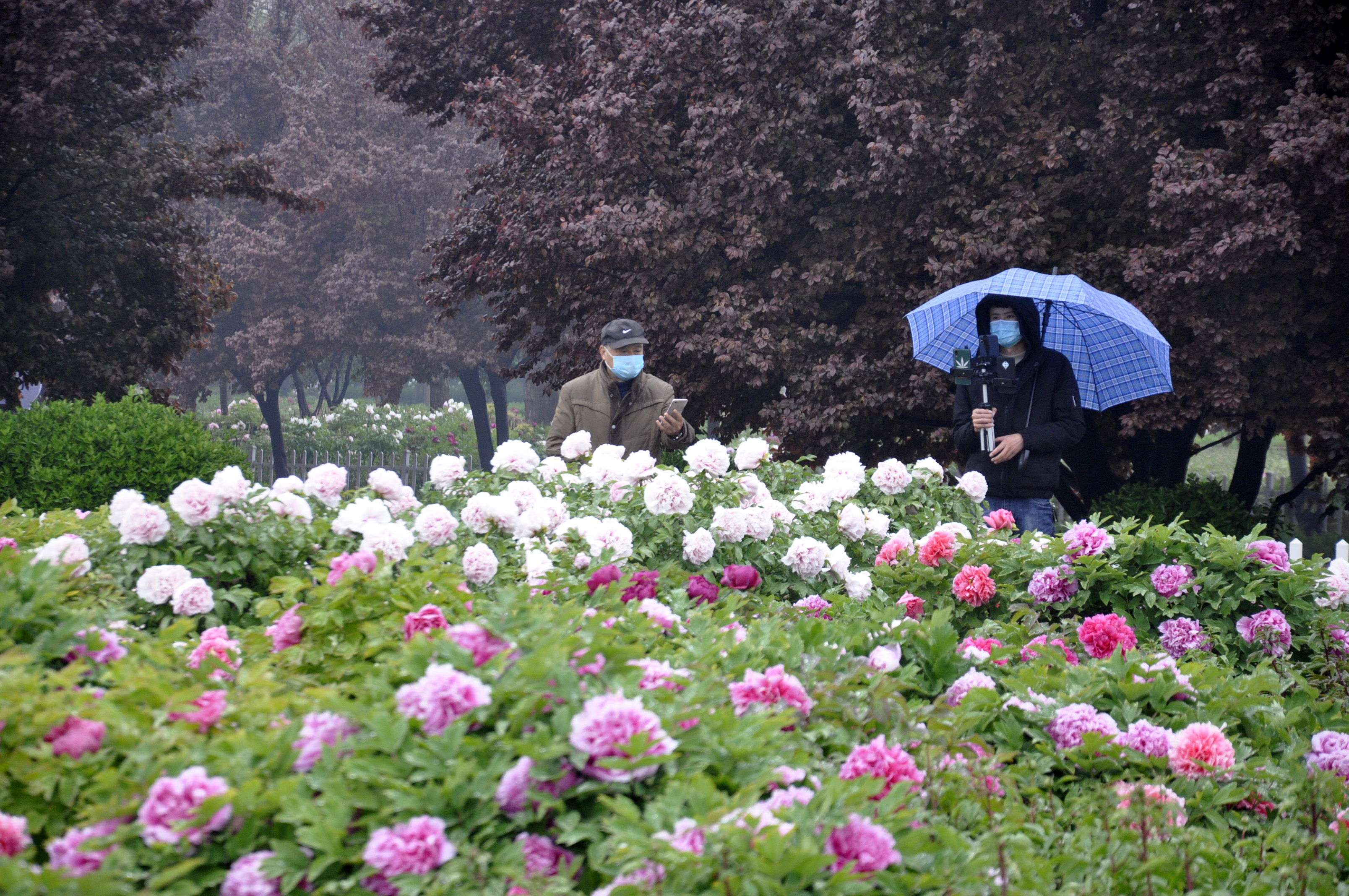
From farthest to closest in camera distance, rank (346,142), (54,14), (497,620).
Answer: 1. (346,142)
2. (54,14)
3. (497,620)

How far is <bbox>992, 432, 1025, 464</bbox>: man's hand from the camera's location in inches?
227

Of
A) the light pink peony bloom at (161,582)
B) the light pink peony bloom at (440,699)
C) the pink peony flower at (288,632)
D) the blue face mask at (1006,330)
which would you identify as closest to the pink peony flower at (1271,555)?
the blue face mask at (1006,330)

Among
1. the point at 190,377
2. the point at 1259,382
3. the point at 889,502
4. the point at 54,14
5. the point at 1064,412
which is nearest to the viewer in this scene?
the point at 889,502

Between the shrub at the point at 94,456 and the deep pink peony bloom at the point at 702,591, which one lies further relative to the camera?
the shrub at the point at 94,456

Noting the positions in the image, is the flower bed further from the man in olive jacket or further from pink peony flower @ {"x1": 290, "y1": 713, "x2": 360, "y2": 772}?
the man in olive jacket

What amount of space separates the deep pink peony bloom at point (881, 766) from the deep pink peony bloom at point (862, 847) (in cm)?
26

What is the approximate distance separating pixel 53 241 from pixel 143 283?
1000 millimetres

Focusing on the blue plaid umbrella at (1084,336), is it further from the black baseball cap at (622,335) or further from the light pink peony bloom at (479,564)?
the light pink peony bloom at (479,564)

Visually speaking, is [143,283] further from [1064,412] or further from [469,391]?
[469,391]

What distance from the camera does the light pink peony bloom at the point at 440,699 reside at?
169 cm

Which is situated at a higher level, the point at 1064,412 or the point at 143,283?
the point at 143,283

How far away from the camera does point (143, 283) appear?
36.9 feet

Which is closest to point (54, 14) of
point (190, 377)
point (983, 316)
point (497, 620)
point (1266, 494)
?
point (983, 316)

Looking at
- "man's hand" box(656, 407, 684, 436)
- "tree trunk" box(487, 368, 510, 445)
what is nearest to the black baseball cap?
"man's hand" box(656, 407, 684, 436)
